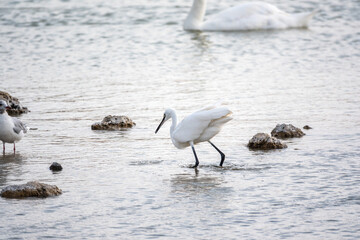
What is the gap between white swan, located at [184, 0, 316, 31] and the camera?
2178 cm

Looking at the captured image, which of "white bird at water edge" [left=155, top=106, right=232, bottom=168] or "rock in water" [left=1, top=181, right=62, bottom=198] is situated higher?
"white bird at water edge" [left=155, top=106, right=232, bottom=168]

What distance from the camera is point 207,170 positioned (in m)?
9.17

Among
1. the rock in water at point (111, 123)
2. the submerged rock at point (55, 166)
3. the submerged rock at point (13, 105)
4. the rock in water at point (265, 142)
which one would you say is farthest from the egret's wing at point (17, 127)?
the rock in water at point (265, 142)

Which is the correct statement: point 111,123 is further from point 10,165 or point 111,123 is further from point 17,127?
point 10,165

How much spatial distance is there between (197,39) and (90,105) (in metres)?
8.08

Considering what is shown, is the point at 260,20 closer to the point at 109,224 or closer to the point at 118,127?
the point at 118,127

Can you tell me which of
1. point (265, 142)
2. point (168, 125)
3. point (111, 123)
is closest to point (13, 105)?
point (111, 123)

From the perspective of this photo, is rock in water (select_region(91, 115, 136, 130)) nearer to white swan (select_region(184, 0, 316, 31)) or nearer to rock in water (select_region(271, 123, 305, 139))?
rock in water (select_region(271, 123, 305, 139))

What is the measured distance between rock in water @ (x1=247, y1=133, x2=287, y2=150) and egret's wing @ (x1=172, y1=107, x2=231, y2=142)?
0.96 metres

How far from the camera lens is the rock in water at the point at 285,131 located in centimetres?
1055

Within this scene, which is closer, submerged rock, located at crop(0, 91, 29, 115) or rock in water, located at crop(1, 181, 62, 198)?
rock in water, located at crop(1, 181, 62, 198)

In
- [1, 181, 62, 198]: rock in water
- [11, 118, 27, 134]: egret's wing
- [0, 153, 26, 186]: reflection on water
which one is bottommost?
[0, 153, 26, 186]: reflection on water

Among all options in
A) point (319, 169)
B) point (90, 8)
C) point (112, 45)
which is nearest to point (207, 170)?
point (319, 169)

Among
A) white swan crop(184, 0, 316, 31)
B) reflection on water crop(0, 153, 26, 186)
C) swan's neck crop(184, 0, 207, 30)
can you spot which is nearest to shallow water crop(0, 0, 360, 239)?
reflection on water crop(0, 153, 26, 186)
